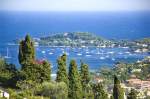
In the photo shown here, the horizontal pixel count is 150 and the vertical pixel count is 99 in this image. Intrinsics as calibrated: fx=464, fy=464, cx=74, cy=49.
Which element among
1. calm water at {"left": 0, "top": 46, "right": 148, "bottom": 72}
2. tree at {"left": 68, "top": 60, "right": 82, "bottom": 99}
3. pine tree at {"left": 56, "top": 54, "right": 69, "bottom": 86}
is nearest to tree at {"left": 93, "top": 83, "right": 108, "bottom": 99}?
tree at {"left": 68, "top": 60, "right": 82, "bottom": 99}

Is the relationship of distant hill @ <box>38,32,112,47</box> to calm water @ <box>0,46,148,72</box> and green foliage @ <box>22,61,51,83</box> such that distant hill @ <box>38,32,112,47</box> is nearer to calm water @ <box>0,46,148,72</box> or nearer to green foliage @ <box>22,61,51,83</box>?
calm water @ <box>0,46,148,72</box>

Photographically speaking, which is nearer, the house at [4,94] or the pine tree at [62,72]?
the house at [4,94]

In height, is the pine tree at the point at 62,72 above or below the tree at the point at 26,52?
below

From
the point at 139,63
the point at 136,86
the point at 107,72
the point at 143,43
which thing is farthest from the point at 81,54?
the point at 136,86

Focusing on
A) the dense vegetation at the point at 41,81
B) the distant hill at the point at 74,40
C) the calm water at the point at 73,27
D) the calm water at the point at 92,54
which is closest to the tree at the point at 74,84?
the dense vegetation at the point at 41,81

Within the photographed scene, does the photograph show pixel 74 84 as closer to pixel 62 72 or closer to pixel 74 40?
pixel 62 72

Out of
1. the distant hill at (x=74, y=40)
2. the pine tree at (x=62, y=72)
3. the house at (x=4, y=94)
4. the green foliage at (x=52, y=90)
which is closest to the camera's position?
the house at (x=4, y=94)

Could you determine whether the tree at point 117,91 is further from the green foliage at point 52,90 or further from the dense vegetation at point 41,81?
the green foliage at point 52,90

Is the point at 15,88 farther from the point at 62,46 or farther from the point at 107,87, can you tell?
the point at 62,46
